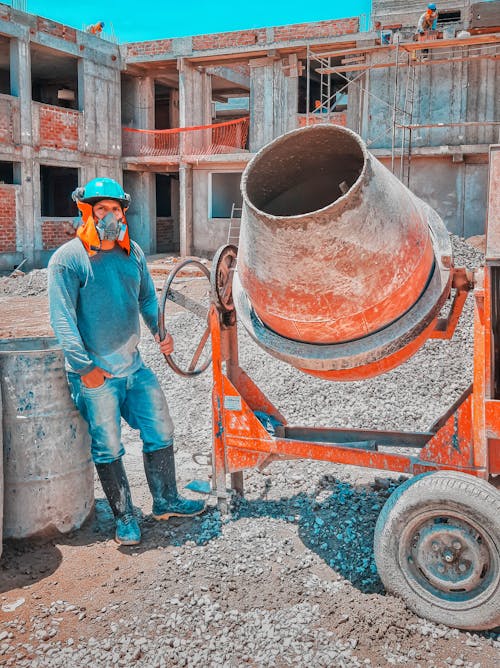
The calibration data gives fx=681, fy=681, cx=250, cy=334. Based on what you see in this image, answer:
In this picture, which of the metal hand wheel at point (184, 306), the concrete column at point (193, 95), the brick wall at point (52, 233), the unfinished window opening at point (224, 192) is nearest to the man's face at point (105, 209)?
the metal hand wheel at point (184, 306)

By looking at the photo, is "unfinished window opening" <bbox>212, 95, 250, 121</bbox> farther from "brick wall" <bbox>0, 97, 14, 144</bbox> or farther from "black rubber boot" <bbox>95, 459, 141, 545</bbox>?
"black rubber boot" <bbox>95, 459, 141, 545</bbox>

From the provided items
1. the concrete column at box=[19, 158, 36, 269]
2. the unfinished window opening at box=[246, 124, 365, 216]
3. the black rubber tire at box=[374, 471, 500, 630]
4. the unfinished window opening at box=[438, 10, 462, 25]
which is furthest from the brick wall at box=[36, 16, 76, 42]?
the black rubber tire at box=[374, 471, 500, 630]

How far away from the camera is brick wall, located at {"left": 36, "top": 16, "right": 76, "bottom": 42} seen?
18.0 metres

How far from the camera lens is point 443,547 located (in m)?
3.06

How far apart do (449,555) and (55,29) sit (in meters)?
18.9

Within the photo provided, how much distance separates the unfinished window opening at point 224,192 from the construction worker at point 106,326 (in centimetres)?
1764

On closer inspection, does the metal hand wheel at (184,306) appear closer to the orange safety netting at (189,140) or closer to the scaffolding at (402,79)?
the scaffolding at (402,79)

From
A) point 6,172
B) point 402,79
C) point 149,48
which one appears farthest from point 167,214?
point 402,79

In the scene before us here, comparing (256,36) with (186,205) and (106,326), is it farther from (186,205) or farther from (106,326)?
(106,326)

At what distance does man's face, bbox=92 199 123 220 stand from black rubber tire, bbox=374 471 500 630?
2.16 metres

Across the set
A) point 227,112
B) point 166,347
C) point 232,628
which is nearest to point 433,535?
point 232,628

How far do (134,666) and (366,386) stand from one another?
12.9 feet

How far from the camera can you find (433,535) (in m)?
3.06

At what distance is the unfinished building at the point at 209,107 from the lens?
16562 mm
